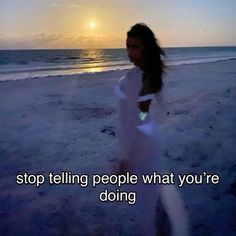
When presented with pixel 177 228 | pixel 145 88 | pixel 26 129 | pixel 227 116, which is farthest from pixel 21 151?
pixel 227 116

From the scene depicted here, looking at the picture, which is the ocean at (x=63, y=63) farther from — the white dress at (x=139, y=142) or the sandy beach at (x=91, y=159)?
the sandy beach at (x=91, y=159)

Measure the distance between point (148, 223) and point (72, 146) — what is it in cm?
198

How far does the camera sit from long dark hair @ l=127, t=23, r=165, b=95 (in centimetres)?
153

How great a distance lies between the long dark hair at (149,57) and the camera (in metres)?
1.53

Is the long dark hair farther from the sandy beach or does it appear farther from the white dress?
the sandy beach

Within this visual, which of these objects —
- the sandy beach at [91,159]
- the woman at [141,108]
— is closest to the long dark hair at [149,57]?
the woman at [141,108]

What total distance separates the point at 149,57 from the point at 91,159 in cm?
197

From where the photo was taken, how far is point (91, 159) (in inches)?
132

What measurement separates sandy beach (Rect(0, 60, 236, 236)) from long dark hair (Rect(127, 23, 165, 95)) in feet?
0.77

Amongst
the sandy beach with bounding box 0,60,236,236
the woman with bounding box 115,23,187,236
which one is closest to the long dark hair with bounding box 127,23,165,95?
the woman with bounding box 115,23,187,236

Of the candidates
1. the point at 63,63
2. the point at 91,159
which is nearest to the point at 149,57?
the point at 91,159

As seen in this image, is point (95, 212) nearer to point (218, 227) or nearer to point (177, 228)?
point (177, 228)

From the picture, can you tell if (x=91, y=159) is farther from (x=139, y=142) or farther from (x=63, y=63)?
(x=63, y=63)

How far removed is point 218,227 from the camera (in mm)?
2309
